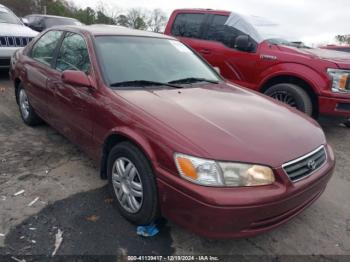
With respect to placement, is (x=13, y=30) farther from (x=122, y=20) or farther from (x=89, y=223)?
(x=122, y=20)

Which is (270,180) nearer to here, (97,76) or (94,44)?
(97,76)

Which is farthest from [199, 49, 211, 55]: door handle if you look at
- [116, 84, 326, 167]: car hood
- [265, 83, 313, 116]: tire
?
[116, 84, 326, 167]: car hood

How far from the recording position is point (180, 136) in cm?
229

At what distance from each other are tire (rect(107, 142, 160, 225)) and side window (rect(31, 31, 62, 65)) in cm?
189

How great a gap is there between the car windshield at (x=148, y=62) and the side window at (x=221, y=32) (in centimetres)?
217

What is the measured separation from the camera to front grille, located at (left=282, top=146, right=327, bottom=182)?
2326 mm

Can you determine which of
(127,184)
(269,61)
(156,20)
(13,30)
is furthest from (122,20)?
(127,184)

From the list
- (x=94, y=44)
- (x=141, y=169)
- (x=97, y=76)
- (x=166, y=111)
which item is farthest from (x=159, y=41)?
(x=141, y=169)

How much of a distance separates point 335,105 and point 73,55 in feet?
12.0

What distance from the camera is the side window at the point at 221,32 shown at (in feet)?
19.1

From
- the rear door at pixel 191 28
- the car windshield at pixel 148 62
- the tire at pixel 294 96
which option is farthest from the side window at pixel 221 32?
the car windshield at pixel 148 62

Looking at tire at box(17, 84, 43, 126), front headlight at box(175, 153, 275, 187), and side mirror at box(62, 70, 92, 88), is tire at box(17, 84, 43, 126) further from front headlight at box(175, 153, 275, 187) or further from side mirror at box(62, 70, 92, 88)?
front headlight at box(175, 153, 275, 187)

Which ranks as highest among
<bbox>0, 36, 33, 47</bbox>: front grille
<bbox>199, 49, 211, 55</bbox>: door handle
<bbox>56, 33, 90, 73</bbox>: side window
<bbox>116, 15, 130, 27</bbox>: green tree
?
<bbox>56, 33, 90, 73</bbox>: side window

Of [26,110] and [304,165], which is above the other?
[304,165]
